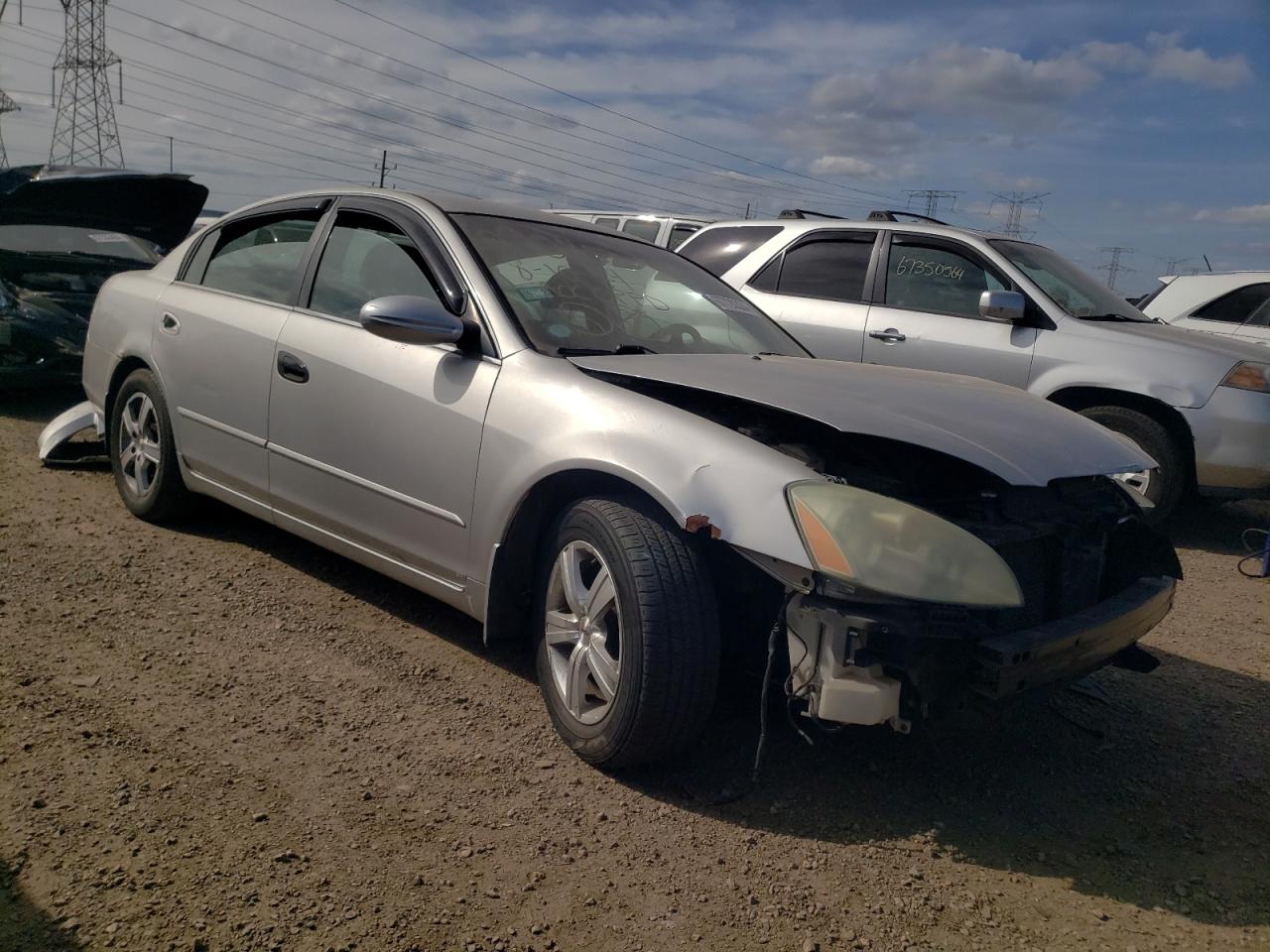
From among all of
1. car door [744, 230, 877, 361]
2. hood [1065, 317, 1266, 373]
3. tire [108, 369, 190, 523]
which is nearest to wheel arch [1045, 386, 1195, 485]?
hood [1065, 317, 1266, 373]

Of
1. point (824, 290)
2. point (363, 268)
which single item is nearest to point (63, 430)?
point (363, 268)

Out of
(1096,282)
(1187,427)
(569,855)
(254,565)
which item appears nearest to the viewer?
(569,855)

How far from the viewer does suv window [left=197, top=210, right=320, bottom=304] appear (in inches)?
166

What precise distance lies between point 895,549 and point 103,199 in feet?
21.5

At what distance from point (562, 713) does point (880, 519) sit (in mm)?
1097

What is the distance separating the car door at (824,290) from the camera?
6930mm

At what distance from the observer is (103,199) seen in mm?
7082

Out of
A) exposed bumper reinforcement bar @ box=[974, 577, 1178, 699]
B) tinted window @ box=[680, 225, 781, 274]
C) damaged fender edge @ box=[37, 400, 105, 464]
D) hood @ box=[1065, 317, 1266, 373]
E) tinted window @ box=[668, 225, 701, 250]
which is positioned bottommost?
damaged fender edge @ box=[37, 400, 105, 464]

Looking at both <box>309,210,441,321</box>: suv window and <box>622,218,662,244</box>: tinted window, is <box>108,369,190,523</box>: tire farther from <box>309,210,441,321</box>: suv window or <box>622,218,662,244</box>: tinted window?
<box>622,218,662,244</box>: tinted window

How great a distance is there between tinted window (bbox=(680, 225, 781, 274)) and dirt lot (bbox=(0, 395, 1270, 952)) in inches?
170

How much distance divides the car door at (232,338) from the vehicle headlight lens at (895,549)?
2.41 meters

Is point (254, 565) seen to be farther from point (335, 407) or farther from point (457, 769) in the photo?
point (457, 769)

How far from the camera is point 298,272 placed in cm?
414

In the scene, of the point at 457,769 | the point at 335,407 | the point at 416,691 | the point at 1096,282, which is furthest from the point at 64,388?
the point at 1096,282
